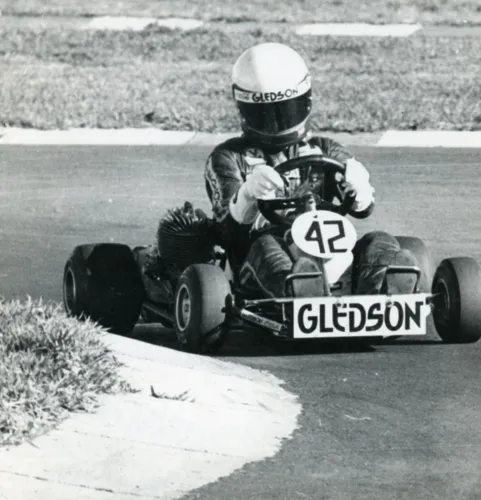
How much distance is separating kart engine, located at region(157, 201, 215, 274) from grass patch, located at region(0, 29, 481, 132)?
7.94 metres

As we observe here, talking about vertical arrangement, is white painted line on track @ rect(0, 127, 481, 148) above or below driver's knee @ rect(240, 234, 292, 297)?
above

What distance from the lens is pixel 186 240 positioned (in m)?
8.59

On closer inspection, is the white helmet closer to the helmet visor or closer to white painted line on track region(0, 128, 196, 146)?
the helmet visor

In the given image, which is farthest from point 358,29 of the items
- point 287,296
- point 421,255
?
point 287,296

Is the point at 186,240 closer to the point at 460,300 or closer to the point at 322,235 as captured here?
the point at 322,235

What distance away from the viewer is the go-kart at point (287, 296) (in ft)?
25.5

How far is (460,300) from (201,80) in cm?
1175

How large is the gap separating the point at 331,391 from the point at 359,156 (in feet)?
26.1

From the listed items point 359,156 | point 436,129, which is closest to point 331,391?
point 359,156

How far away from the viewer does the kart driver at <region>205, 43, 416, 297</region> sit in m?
8.15

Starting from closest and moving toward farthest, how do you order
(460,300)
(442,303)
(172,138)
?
(460,300) < (442,303) < (172,138)

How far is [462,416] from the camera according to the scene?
688 cm

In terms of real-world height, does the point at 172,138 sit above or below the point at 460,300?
above

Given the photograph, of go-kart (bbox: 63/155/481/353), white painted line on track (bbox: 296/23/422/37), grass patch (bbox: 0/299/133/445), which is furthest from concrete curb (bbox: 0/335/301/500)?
white painted line on track (bbox: 296/23/422/37)
